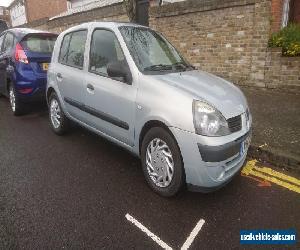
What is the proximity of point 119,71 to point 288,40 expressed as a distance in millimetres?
5641

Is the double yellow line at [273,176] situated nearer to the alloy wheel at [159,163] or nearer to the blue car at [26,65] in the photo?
the alloy wheel at [159,163]

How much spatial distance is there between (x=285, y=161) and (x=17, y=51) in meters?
5.38

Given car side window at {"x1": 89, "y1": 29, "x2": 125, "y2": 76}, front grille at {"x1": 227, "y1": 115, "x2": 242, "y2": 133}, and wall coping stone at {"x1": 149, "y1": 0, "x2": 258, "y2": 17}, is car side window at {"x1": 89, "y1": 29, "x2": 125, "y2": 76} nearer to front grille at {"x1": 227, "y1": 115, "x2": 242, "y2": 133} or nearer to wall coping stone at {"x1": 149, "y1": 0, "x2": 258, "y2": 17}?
front grille at {"x1": 227, "y1": 115, "x2": 242, "y2": 133}

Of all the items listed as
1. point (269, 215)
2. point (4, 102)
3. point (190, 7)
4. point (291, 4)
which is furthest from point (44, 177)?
point (291, 4)

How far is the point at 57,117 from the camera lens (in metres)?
5.31

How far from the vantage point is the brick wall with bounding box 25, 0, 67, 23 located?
23.2 metres

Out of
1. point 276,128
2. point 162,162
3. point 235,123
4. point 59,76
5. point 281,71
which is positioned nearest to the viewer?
point 235,123

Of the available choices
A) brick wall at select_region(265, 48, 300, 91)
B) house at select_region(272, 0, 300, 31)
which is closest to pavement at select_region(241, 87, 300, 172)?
brick wall at select_region(265, 48, 300, 91)

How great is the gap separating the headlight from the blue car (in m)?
4.20

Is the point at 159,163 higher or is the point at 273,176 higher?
the point at 159,163

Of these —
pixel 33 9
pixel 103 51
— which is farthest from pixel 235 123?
pixel 33 9

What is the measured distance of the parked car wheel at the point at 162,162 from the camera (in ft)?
10.2

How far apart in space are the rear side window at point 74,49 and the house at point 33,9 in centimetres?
1944

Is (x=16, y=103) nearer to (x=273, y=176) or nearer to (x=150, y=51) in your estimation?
(x=150, y=51)
